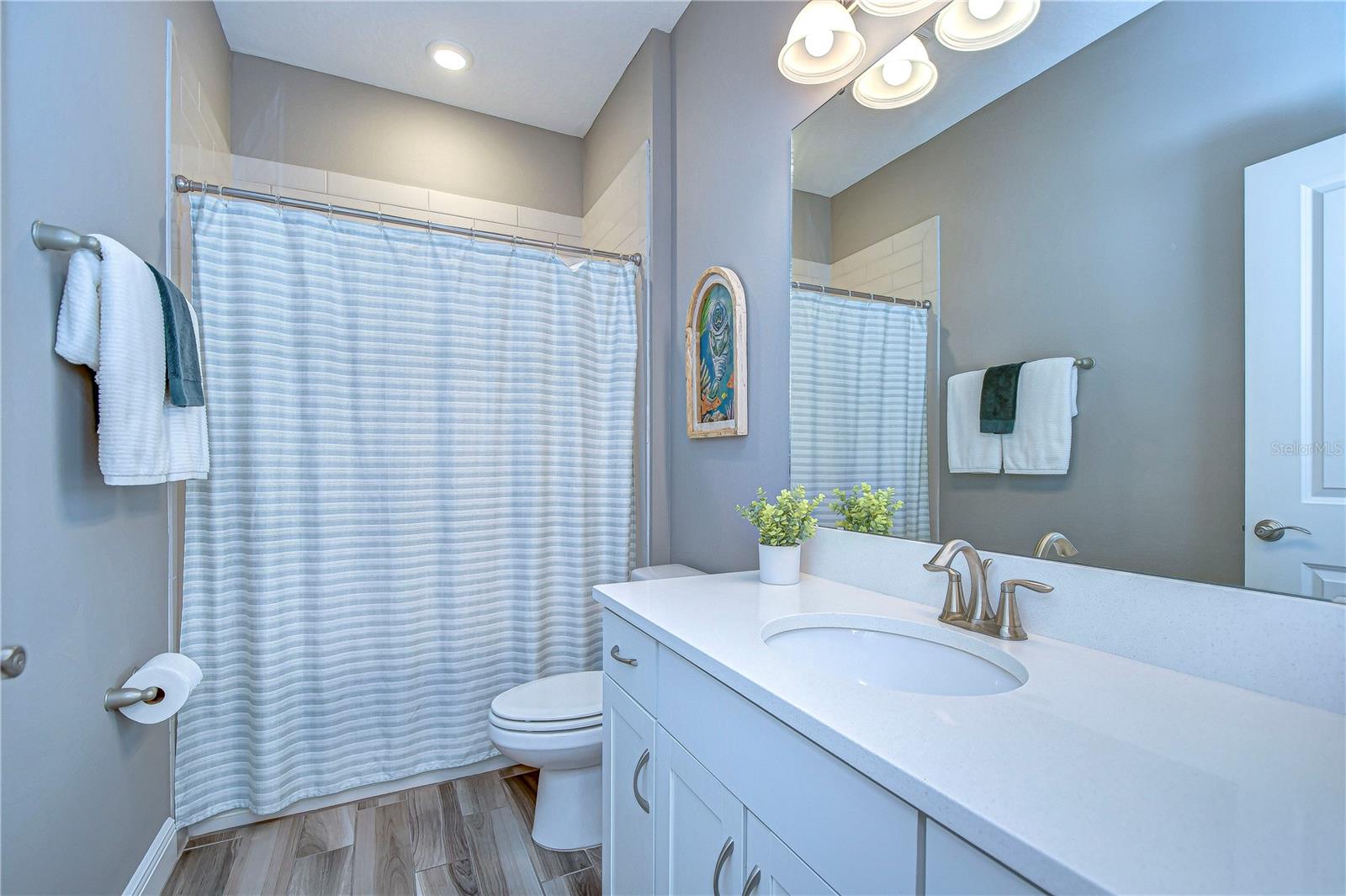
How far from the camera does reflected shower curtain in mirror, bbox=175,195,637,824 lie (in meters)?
1.75

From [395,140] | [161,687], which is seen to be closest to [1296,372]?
[161,687]

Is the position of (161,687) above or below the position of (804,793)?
below

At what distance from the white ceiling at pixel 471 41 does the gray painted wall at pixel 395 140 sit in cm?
7

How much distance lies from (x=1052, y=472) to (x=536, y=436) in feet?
5.34

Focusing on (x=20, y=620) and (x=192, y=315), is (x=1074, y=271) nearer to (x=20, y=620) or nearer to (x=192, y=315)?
(x=20, y=620)

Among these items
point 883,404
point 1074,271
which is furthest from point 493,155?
point 1074,271

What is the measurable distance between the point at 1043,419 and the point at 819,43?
1.01 metres

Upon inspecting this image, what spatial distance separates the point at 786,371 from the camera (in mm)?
1607

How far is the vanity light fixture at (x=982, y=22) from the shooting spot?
102 centimetres

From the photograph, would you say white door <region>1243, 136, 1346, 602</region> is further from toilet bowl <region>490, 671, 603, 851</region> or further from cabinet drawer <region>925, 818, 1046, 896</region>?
toilet bowl <region>490, 671, 603, 851</region>

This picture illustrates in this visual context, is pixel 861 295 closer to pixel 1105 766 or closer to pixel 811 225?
pixel 811 225

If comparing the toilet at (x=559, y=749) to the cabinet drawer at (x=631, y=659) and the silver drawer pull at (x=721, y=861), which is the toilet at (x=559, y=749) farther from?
the silver drawer pull at (x=721, y=861)

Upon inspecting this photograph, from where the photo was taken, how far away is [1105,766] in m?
0.56

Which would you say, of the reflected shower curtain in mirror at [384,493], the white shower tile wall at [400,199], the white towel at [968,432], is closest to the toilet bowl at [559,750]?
the reflected shower curtain in mirror at [384,493]
